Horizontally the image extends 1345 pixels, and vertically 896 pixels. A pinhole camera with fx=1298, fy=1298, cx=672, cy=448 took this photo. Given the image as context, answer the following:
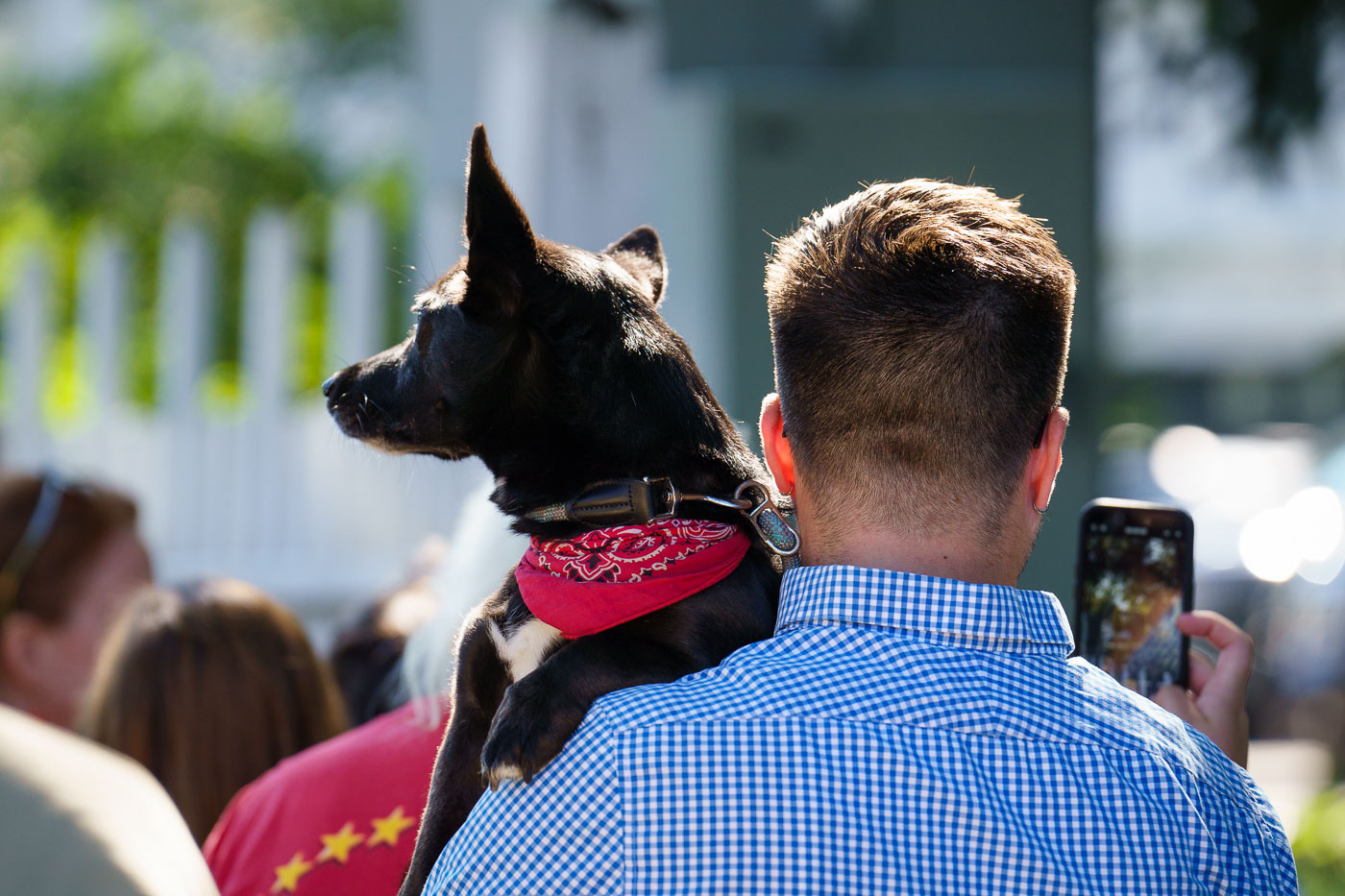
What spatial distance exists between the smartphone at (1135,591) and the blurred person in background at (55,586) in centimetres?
234

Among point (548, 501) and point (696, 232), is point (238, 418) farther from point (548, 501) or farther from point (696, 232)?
point (548, 501)

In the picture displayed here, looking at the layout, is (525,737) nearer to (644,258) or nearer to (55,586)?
(644,258)

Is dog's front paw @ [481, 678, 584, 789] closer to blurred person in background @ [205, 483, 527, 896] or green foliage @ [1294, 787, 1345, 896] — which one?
blurred person in background @ [205, 483, 527, 896]

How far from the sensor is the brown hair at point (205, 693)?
2.51 metres

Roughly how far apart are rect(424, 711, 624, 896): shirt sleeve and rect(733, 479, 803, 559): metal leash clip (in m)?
0.35

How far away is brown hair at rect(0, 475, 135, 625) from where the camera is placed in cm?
308

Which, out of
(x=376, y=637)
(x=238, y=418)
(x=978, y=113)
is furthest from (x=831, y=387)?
(x=238, y=418)

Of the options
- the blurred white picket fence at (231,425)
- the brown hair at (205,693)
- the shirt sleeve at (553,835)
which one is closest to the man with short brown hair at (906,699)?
the shirt sleeve at (553,835)

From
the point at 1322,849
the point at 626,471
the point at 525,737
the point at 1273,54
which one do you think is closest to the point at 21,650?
the point at 626,471

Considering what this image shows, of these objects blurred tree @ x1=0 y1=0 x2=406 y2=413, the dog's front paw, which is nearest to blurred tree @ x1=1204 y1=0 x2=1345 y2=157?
the dog's front paw

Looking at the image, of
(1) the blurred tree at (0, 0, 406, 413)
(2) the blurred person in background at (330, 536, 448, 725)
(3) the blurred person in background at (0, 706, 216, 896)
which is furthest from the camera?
(1) the blurred tree at (0, 0, 406, 413)

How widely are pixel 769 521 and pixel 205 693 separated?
4.79ft

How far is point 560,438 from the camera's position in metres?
1.67

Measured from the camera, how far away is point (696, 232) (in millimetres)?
5891
